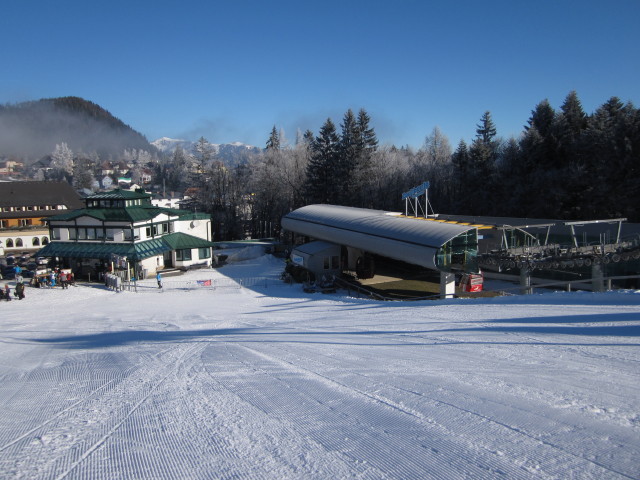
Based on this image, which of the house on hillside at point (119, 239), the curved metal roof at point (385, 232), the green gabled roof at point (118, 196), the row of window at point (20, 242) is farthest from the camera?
the row of window at point (20, 242)

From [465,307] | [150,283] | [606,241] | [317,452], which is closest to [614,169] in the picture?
[606,241]

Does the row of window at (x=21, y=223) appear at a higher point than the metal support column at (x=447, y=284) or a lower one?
higher

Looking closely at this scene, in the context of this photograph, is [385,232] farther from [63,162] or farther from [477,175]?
[63,162]

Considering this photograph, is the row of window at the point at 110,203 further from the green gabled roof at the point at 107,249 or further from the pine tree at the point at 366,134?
the pine tree at the point at 366,134

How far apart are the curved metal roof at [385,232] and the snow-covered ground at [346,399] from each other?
9290 mm

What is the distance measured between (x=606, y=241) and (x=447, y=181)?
92.9 feet

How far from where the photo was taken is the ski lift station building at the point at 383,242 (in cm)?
2142

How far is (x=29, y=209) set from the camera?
154ft

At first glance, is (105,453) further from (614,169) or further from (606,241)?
(614,169)

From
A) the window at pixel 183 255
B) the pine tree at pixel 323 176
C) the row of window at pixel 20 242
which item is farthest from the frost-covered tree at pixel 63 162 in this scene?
the window at pixel 183 255

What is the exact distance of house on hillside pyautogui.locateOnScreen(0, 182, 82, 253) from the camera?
4275 centimetres

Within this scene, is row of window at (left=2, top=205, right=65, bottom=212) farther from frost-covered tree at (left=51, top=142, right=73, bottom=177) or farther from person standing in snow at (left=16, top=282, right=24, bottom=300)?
frost-covered tree at (left=51, top=142, right=73, bottom=177)

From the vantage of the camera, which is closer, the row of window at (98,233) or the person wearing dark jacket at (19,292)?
the person wearing dark jacket at (19,292)

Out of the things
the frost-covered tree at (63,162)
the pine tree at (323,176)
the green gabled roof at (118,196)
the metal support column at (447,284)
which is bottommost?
the metal support column at (447,284)
